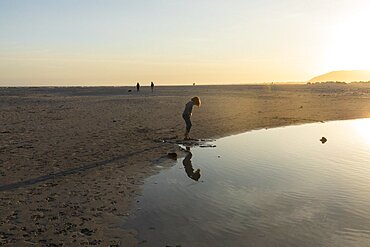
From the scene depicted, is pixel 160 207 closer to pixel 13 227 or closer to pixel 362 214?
pixel 13 227

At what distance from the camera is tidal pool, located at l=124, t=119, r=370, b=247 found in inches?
308

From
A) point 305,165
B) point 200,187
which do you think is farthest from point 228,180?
point 305,165

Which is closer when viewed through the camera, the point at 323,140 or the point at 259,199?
the point at 259,199

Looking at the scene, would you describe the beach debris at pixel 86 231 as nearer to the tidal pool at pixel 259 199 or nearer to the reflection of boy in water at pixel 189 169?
the tidal pool at pixel 259 199

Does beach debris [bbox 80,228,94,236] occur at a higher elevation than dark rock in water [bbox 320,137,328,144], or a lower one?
lower

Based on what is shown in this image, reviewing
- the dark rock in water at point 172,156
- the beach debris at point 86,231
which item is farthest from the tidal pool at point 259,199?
the beach debris at point 86,231

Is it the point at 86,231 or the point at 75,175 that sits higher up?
the point at 75,175

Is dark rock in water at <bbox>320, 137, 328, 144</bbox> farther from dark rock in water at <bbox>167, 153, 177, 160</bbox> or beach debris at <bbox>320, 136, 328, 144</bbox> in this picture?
dark rock in water at <bbox>167, 153, 177, 160</bbox>

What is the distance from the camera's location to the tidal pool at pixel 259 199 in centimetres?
782

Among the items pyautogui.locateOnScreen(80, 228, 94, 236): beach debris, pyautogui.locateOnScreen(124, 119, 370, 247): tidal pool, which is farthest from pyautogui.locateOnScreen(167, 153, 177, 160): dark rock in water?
pyautogui.locateOnScreen(80, 228, 94, 236): beach debris

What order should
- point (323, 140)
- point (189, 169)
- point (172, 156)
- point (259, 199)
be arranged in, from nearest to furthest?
point (259, 199), point (189, 169), point (172, 156), point (323, 140)

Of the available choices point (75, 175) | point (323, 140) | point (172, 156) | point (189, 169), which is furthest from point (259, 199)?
point (323, 140)

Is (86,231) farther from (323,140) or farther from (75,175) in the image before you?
(323,140)

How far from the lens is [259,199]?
10180 mm
